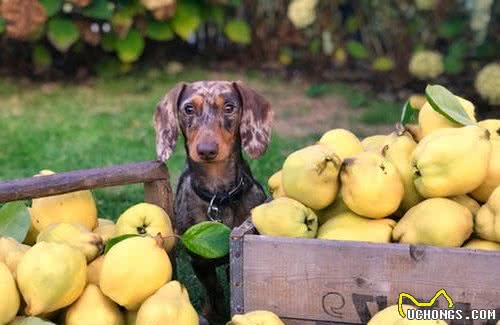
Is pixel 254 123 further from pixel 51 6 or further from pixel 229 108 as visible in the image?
pixel 51 6

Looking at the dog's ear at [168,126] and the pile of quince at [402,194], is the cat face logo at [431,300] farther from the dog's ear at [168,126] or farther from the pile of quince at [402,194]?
the dog's ear at [168,126]

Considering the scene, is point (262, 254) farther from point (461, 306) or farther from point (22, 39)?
point (22, 39)

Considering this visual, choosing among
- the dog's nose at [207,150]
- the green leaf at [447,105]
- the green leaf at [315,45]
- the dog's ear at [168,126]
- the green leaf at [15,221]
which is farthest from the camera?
the green leaf at [315,45]

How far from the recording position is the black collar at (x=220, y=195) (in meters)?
3.29

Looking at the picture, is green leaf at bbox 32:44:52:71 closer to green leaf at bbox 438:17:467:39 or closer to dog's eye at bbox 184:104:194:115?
green leaf at bbox 438:17:467:39

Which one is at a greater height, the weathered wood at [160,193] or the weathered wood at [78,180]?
the weathered wood at [78,180]

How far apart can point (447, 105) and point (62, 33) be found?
191 inches

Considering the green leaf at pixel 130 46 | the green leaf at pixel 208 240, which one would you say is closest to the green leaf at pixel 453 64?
the green leaf at pixel 130 46

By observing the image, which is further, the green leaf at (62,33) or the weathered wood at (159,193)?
the green leaf at (62,33)

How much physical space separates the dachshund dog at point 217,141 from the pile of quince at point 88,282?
893 mm

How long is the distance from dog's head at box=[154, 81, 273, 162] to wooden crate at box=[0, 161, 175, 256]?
408 millimetres

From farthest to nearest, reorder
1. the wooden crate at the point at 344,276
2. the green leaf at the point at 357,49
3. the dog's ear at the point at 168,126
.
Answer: the green leaf at the point at 357,49, the dog's ear at the point at 168,126, the wooden crate at the point at 344,276

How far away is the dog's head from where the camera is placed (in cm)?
327

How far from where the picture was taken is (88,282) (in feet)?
7.59
